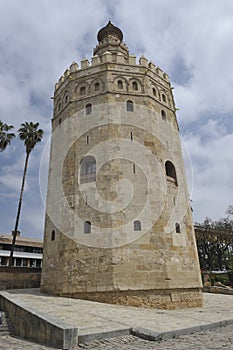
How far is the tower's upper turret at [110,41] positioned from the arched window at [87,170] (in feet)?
36.7

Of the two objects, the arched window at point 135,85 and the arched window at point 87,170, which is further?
the arched window at point 135,85

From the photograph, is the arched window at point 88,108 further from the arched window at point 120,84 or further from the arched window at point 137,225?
the arched window at point 137,225

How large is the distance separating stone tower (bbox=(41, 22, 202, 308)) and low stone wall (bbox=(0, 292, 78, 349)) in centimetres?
469

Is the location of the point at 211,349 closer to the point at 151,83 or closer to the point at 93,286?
the point at 93,286

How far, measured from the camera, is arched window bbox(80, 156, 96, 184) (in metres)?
15.4

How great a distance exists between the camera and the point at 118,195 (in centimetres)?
1441

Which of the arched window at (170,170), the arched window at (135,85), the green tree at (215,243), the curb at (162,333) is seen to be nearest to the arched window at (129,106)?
the arched window at (135,85)

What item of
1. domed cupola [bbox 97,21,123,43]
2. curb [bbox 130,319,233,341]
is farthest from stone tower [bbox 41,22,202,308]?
domed cupola [bbox 97,21,123,43]

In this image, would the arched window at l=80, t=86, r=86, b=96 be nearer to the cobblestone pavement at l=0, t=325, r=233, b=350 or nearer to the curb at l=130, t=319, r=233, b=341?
the cobblestone pavement at l=0, t=325, r=233, b=350

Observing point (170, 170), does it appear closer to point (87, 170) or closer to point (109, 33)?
point (87, 170)

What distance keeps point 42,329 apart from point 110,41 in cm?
2250

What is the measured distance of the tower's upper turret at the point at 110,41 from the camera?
916 inches

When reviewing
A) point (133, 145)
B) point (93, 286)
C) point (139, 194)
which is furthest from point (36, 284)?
point (133, 145)

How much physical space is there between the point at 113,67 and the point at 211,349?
632 inches
